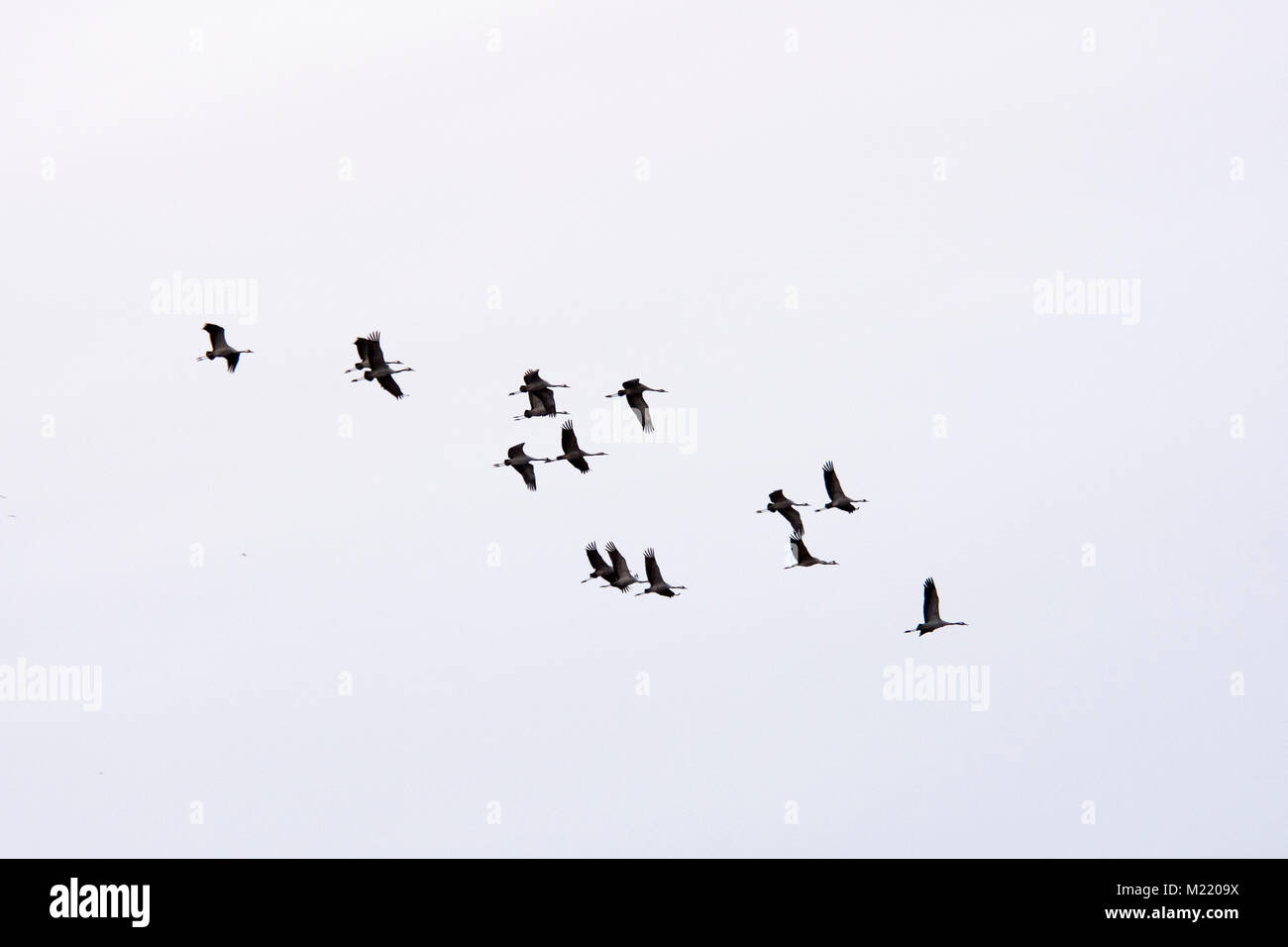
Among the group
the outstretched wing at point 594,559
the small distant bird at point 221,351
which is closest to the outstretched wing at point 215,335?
the small distant bird at point 221,351

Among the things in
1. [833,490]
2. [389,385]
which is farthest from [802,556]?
[389,385]

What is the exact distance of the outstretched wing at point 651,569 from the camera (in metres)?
68.2

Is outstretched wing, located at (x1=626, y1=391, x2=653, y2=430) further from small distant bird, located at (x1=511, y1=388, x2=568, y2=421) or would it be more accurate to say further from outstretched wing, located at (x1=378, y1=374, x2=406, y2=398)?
outstretched wing, located at (x1=378, y1=374, x2=406, y2=398)

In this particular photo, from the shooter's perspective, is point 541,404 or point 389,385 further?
point 541,404

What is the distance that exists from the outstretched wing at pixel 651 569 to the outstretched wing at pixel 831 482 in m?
5.40

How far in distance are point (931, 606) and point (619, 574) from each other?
868cm

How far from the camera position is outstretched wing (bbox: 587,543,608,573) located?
6819 cm

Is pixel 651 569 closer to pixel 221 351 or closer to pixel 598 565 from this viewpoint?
pixel 598 565

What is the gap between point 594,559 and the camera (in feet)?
224
